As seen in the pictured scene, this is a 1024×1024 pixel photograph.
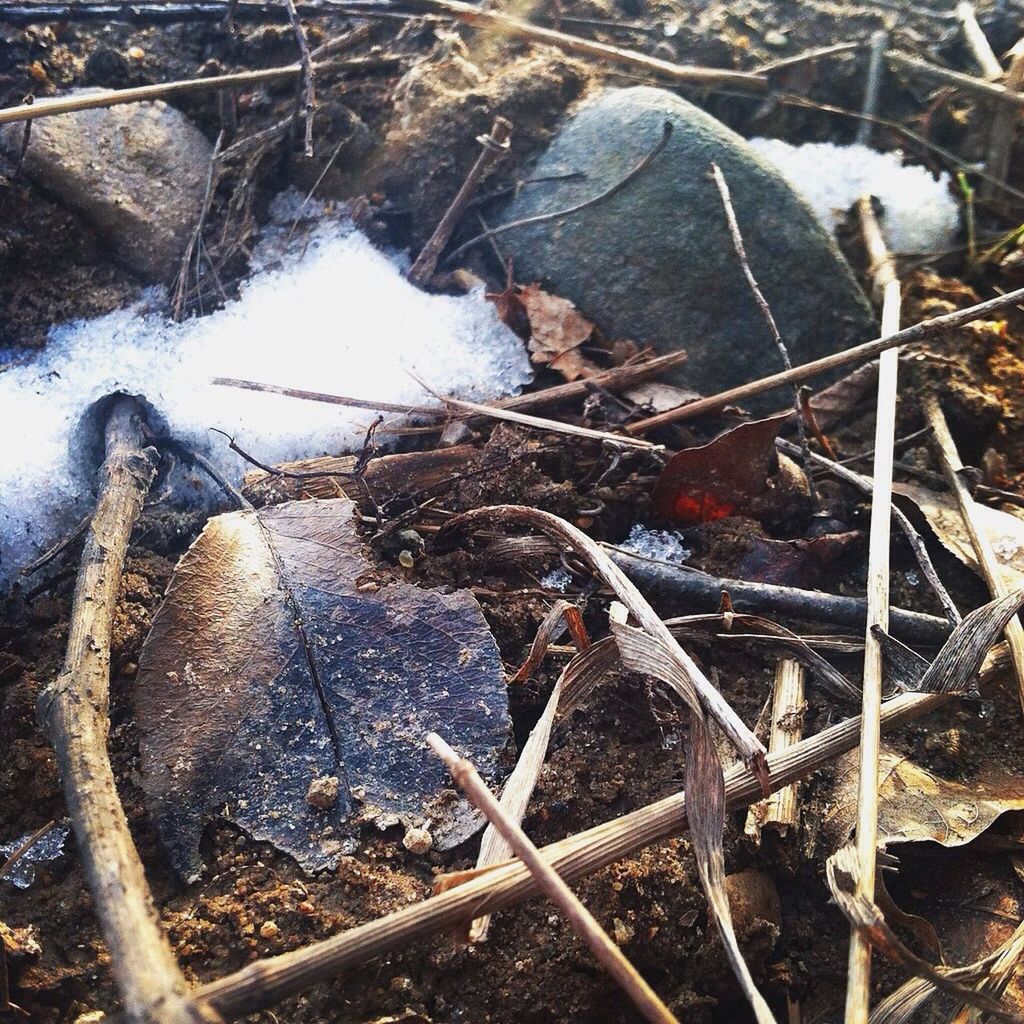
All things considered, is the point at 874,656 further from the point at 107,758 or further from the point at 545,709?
the point at 107,758

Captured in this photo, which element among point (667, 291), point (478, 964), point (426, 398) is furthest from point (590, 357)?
point (478, 964)

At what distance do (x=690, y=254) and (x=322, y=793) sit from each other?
1.45 m

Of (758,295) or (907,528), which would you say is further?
(758,295)

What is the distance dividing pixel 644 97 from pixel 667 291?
556 millimetres

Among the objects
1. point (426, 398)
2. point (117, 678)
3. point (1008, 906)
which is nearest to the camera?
point (1008, 906)

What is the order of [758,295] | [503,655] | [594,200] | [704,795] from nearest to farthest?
1. [704,795]
2. [503,655]
3. [758,295]
4. [594,200]

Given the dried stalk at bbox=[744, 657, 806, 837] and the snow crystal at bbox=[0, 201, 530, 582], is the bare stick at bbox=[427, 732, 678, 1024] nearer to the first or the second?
the dried stalk at bbox=[744, 657, 806, 837]

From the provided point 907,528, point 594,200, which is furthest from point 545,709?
point 594,200

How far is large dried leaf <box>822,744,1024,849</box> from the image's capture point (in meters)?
1.26

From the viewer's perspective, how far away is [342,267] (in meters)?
2.04

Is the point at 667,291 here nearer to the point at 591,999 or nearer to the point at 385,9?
the point at 385,9

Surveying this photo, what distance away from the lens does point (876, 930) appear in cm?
98

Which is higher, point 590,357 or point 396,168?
point 396,168

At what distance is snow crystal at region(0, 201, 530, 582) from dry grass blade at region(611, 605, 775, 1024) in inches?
32.5
